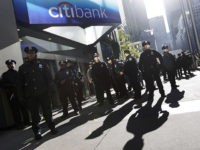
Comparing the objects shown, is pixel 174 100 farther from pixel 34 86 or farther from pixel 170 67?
pixel 170 67

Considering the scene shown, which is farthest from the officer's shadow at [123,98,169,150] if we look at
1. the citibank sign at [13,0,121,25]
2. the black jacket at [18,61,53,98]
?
the citibank sign at [13,0,121,25]

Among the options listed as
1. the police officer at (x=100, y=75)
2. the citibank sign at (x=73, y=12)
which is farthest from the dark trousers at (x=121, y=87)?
the citibank sign at (x=73, y=12)

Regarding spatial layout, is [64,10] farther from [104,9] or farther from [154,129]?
[154,129]

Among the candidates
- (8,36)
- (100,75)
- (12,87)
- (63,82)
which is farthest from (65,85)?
(8,36)

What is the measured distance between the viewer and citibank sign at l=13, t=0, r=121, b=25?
40.3 feet

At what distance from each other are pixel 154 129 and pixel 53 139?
2038 millimetres

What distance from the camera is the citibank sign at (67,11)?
484 inches

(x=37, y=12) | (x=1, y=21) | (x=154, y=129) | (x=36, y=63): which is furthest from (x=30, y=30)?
(x=154, y=129)

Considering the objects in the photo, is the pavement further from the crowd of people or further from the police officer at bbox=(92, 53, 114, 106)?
the police officer at bbox=(92, 53, 114, 106)

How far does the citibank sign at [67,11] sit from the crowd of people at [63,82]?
2745mm

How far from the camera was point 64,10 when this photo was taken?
584 inches

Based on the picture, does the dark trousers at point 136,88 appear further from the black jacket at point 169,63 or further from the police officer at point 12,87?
the police officer at point 12,87

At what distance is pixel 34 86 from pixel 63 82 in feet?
10.9

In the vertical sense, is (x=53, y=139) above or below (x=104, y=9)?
below
